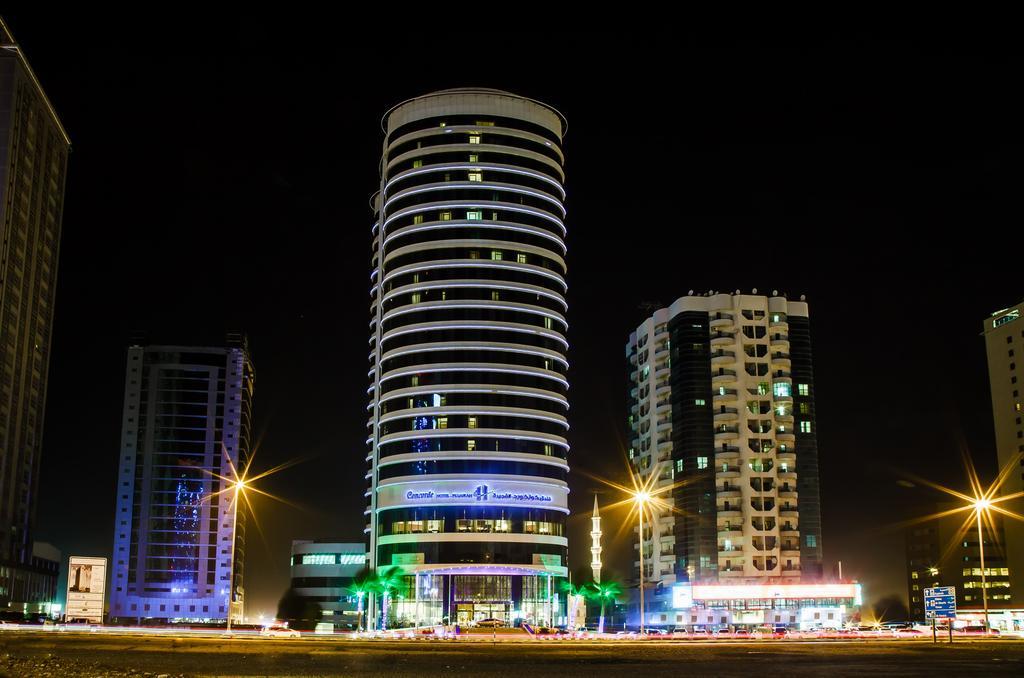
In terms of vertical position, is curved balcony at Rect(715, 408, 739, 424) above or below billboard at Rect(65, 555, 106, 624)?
above

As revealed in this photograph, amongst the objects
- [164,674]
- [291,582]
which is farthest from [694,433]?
[164,674]

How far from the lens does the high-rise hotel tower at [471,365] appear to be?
5561 inches

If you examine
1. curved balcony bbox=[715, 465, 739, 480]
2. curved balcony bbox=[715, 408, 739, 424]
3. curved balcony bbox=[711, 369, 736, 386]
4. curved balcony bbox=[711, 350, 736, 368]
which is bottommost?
curved balcony bbox=[715, 465, 739, 480]

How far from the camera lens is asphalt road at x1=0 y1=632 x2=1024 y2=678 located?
4897 cm

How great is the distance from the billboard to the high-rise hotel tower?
58538mm

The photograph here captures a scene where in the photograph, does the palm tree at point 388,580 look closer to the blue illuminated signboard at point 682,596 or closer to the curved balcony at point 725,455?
the blue illuminated signboard at point 682,596

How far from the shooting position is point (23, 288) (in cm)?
16150

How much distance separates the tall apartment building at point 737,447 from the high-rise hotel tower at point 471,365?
24627mm

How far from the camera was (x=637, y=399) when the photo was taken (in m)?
190

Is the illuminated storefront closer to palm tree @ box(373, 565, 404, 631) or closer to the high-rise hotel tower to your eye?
the high-rise hotel tower

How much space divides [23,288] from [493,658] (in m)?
123

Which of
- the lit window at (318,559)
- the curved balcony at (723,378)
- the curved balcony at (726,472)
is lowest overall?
the lit window at (318,559)

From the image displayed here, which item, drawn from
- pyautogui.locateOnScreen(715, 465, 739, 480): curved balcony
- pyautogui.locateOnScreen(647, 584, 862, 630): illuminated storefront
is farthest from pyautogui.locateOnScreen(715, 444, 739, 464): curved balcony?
pyautogui.locateOnScreen(647, 584, 862, 630): illuminated storefront

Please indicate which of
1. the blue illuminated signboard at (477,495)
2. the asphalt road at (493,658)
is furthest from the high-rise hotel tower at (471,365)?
the asphalt road at (493,658)
